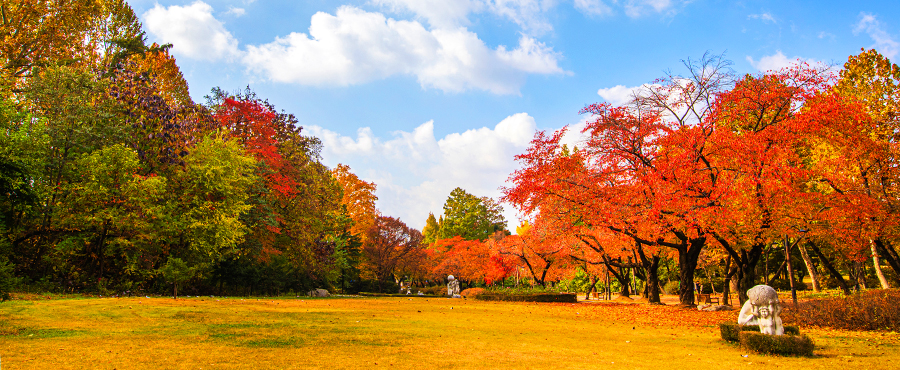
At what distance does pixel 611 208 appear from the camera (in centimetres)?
1808

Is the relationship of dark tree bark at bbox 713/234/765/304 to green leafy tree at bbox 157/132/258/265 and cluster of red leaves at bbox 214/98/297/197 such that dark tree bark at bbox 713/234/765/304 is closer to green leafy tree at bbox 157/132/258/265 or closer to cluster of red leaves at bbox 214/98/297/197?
green leafy tree at bbox 157/132/258/265

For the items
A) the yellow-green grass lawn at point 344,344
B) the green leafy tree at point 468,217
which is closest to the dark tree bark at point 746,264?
the yellow-green grass lawn at point 344,344

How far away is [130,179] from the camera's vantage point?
19.3 m

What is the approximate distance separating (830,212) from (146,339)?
18577 mm

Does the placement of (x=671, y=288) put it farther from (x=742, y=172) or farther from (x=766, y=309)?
(x=766, y=309)

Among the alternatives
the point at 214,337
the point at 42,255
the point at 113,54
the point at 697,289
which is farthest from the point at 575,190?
the point at 113,54

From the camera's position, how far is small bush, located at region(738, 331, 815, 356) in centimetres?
765

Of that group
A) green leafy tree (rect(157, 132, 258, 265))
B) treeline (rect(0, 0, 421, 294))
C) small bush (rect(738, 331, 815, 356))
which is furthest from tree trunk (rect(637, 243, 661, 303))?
green leafy tree (rect(157, 132, 258, 265))

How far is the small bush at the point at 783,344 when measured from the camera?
7.65 m

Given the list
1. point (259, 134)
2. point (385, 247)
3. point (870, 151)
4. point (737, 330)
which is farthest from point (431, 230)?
point (737, 330)

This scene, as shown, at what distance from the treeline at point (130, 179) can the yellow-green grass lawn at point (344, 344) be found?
488 centimetres

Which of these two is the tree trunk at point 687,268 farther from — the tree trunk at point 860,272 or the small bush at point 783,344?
the tree trunk at point 860,272

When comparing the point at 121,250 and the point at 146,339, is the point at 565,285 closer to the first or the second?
the point at 121,250

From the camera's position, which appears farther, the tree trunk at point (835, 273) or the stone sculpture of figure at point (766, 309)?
the tree trunk at point (835, 273)
